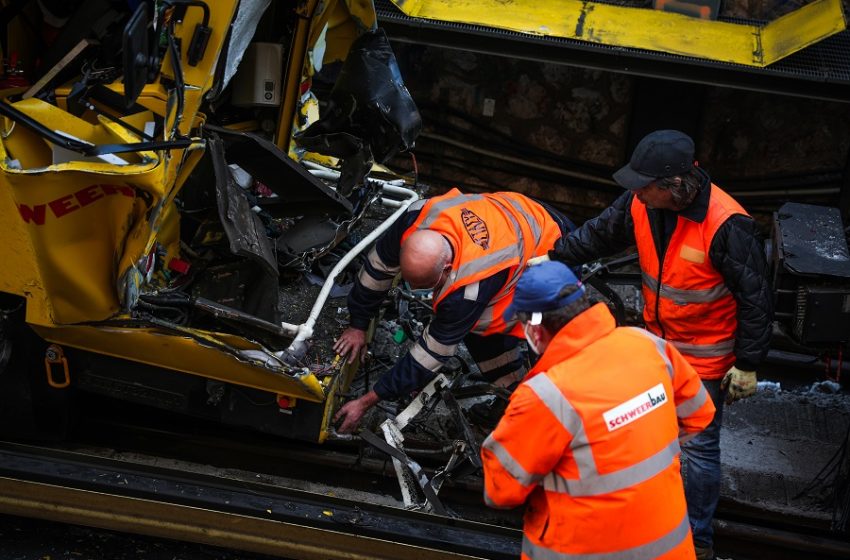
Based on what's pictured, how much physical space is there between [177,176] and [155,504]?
139 centimetres

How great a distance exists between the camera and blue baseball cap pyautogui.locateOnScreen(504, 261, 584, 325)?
272 cm

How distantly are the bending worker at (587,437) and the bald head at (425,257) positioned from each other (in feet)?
3.18

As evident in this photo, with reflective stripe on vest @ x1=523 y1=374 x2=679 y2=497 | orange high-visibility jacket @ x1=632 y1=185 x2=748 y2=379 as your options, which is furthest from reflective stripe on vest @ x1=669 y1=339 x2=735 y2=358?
reflective stripe on vest @ x1=523 y1=374 x2=679 y2=497

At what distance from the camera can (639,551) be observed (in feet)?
9.04

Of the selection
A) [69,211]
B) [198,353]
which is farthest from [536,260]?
[69,211]

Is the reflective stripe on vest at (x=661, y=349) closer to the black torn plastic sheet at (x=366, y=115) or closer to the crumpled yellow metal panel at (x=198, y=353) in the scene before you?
the crumpled yellow metal panel at (x=198, y=353)

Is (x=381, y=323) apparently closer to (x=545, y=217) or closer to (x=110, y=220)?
(x=545, y=217)

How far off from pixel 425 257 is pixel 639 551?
1.50m

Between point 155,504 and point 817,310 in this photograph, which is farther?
point 817,310

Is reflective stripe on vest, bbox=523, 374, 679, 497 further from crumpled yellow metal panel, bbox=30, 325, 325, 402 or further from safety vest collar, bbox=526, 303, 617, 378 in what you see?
crumpled yellow metal panel, bbox=30, 325, 325, 402

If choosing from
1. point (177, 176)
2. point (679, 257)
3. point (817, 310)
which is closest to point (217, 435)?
point (177, 176)

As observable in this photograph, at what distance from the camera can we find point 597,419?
8.58ft

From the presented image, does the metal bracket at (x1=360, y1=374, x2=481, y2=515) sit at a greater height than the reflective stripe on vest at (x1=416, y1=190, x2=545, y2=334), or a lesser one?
Answer: lesser

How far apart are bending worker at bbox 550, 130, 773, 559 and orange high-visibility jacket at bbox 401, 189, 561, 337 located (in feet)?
1.46
